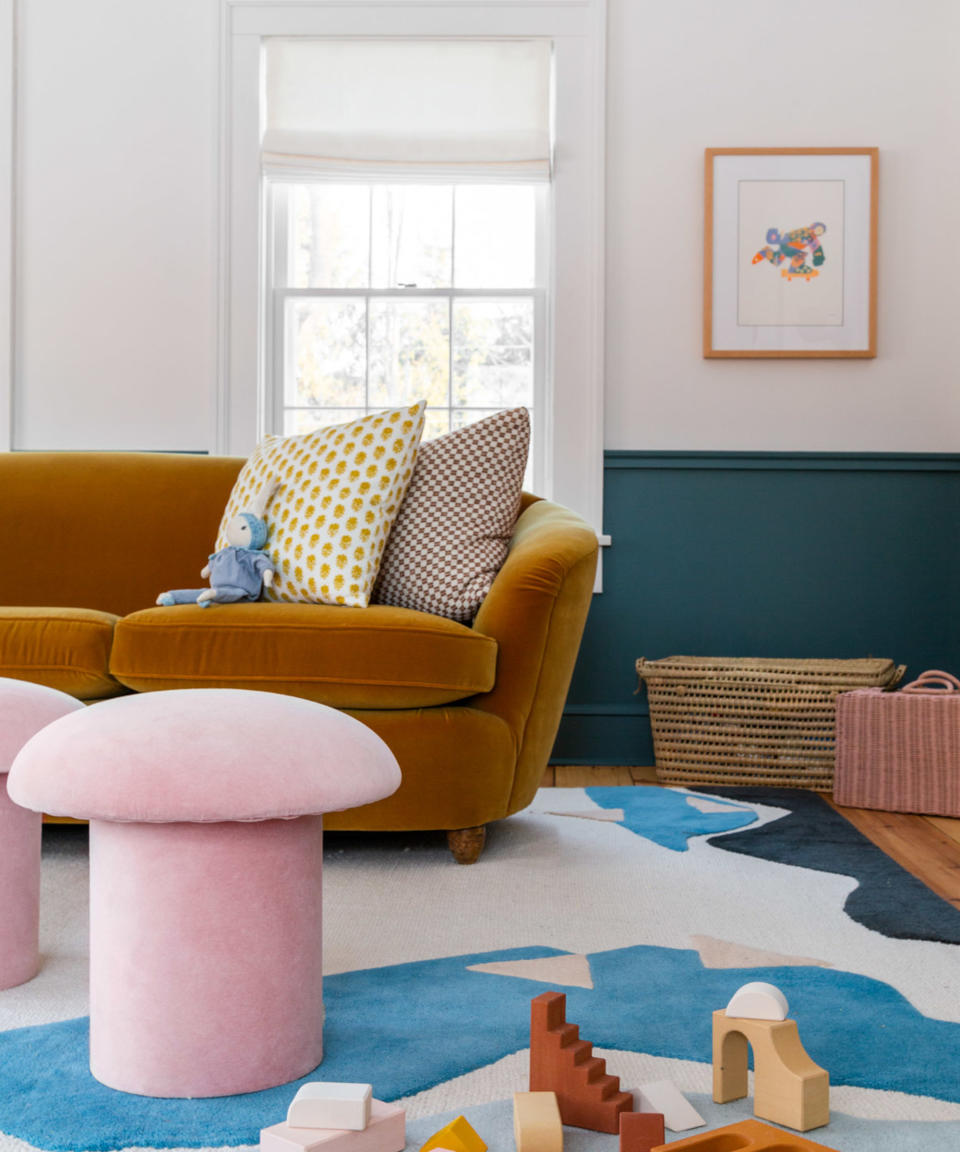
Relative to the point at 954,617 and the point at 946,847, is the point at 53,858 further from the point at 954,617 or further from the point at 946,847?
the point at 954,617

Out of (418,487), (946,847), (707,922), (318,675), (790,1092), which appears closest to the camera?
(790,1092)

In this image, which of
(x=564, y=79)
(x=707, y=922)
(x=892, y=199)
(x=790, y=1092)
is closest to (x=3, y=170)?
(x=564, y=79)

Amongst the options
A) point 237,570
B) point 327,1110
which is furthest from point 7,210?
point 327,1110

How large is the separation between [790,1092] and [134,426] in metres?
3.21

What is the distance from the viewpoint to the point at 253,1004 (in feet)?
4.00

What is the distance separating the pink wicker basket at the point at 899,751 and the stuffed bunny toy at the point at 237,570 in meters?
1.61

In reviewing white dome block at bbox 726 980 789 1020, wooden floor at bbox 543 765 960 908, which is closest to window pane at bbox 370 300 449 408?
wooden floor at bbox 543 765 960 908

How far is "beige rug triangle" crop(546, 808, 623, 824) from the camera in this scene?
2.72 metres

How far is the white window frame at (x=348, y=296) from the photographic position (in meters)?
3.82

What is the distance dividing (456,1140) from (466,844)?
1254 millimetres

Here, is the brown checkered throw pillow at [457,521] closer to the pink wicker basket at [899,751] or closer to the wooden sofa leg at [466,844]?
the wooden sofa leg at [466,844]

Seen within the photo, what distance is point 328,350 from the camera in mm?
3873

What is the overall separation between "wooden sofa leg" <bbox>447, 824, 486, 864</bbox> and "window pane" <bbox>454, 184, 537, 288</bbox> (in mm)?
2159

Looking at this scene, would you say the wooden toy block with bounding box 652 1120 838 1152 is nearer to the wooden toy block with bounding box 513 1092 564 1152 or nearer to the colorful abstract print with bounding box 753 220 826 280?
the wooden toy block with bounding box 513 1092 564 1152
